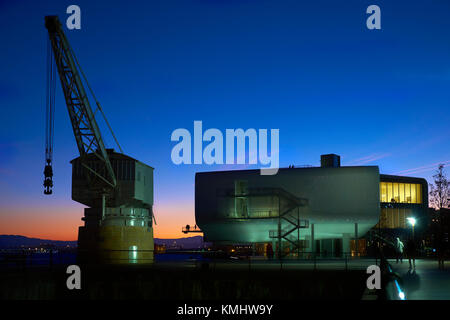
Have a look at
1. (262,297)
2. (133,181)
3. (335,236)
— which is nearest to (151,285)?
(262,297)

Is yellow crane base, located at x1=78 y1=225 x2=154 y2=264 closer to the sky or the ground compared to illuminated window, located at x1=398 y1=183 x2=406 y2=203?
closer to the ground

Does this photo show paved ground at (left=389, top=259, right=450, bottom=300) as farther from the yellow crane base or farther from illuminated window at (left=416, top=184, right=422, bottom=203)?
illuminated window at (left=416, top=184, right=422, bottom=203)

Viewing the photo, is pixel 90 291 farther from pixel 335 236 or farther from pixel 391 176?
pixel 391 176

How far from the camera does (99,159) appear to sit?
55469 millimetres

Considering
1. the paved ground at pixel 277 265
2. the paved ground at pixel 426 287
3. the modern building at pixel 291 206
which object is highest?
the modern building at pixel 291 206

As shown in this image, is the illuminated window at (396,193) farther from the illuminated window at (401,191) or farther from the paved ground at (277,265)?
the paved ground at (277,265)

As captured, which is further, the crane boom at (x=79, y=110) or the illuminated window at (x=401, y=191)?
the illuminated window at (x=401, y=191)

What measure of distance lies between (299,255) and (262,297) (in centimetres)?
2830

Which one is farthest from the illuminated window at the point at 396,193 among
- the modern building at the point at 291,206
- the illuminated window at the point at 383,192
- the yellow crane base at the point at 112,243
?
the yellow crane base at the point at 112,243

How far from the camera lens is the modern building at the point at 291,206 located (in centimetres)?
5581

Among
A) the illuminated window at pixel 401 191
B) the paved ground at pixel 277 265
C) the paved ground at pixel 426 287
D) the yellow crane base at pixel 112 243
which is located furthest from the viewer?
the illuminated window at pixel 401 191

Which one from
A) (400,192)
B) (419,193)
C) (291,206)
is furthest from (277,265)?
(419,193)

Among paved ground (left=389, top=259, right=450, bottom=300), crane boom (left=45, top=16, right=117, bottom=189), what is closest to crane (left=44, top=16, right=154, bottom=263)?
crane boom (left=45, top=16, right=117, bottom=189)

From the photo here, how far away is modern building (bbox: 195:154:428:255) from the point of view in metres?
55.8
